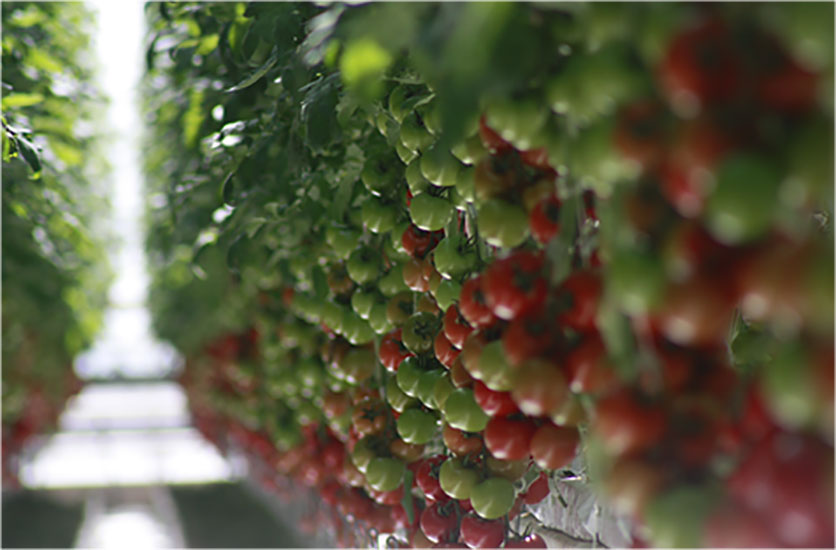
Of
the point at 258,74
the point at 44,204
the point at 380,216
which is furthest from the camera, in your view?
the point at 44,204

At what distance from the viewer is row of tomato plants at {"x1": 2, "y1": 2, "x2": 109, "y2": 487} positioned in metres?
1.38

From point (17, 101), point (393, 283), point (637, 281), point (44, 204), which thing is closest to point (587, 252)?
point (637, 281)

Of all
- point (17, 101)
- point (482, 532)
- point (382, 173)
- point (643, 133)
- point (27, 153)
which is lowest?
point (482, 532)

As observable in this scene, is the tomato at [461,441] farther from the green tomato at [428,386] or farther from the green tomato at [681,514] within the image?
Answer: the green tomato at [681,514]

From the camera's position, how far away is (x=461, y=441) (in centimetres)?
81

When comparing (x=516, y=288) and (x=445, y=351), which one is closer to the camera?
(x=516, y=288)

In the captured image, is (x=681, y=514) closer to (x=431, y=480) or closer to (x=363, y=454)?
(x=431, y=480)

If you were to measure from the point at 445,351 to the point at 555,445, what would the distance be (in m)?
0.21

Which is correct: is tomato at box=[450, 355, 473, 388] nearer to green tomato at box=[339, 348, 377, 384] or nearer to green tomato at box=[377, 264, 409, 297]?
green tomato at box=[377, 264, 409, 297]

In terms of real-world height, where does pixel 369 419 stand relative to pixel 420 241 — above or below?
below

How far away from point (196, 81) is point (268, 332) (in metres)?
0.59

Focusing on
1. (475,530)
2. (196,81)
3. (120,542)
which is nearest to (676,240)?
(475,530)

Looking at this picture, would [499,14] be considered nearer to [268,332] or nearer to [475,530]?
[475,530]

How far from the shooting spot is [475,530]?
83 cm
